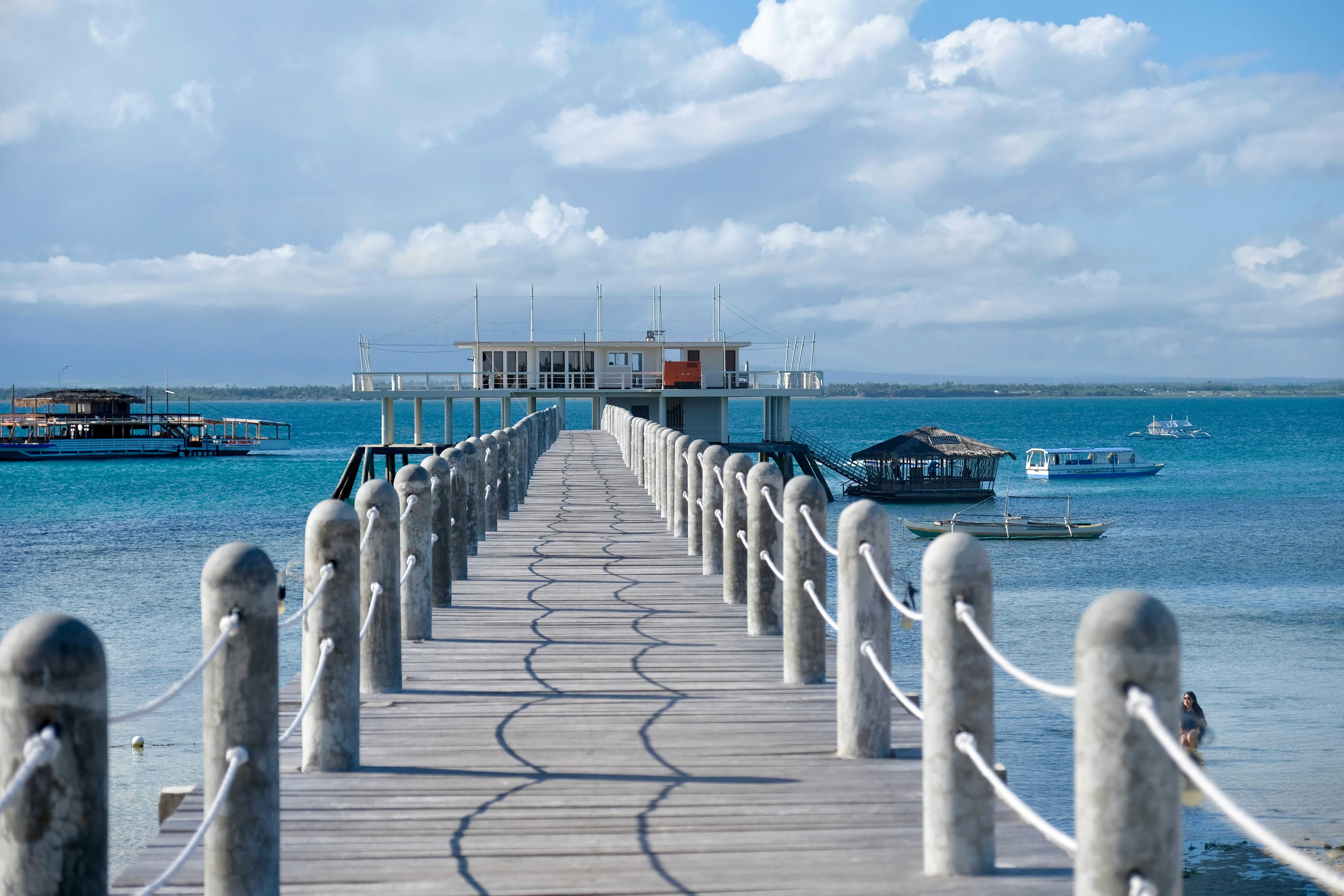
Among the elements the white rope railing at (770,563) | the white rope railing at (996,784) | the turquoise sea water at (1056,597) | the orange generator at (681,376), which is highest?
the orange generator at (681,376)

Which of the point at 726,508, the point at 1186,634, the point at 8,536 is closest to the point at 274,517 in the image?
the point at 8,536

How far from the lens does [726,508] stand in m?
9.56

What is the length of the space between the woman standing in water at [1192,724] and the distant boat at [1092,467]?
226ft

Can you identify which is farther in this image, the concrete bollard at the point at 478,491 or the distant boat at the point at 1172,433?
the distant boat at the point at 1172,433

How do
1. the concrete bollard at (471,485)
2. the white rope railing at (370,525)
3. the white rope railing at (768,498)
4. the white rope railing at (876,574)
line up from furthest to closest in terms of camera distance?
the concrete bollard at (471,485) → the white rope railing at (768,498) → the white rope railing at (370,525) → the white rope railing at (876,574)

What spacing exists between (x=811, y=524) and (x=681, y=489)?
8041mm

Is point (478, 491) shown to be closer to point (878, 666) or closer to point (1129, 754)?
point (878, 666)

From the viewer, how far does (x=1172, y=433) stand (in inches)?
6560

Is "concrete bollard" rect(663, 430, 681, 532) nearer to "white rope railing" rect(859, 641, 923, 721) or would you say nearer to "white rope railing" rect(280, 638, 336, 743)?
"white rope railing" rect(859, 641, 923, 721)

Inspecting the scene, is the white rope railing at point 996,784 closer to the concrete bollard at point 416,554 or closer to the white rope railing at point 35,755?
the white rope railing at point 35,755

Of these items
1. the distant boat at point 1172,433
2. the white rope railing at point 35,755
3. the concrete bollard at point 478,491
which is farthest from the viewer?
the distant boat at point 1172,433

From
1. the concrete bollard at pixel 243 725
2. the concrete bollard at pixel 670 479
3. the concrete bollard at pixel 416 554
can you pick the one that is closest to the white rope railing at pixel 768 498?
the concrete bollard at pixel 416 554

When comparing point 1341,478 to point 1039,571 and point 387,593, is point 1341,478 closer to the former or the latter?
point 1039,571

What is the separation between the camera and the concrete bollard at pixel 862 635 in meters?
5.45
